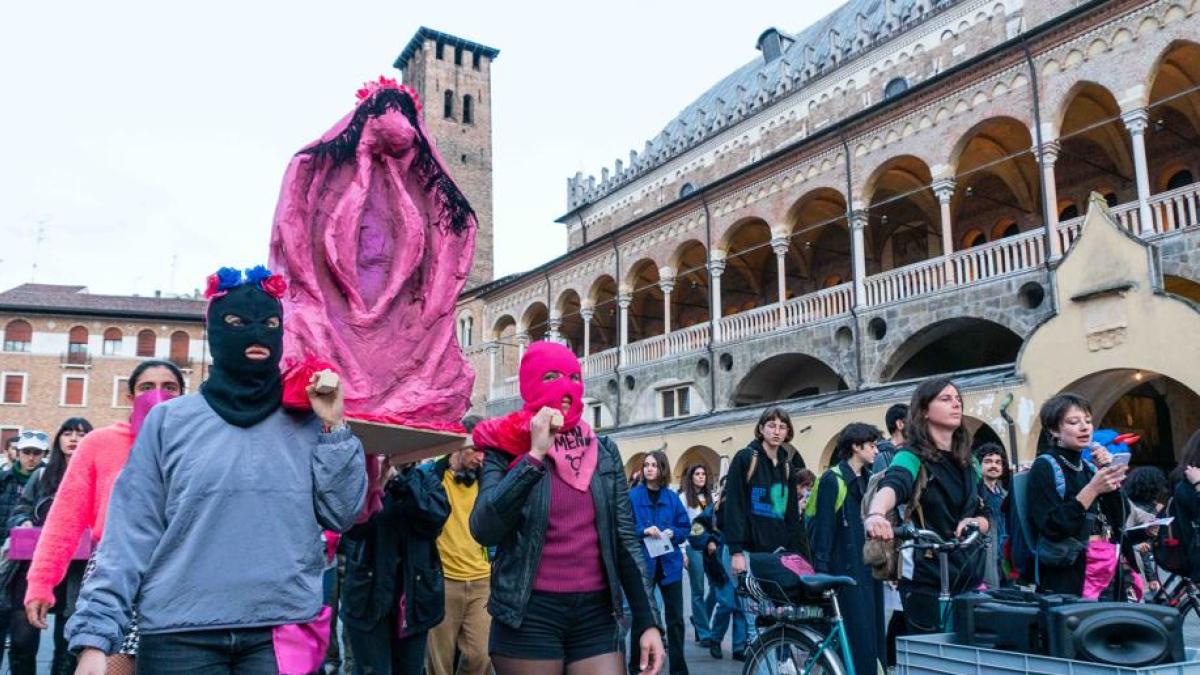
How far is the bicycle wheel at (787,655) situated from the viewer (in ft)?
15.5

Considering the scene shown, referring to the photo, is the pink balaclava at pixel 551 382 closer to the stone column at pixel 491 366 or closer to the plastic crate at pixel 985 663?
the plastic crate at pixel 985 663

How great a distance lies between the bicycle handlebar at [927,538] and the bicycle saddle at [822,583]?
82 centimetres

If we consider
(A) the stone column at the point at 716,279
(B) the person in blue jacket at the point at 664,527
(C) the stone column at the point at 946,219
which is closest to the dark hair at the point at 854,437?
(B) the person in blue jacket at the point at 664,527

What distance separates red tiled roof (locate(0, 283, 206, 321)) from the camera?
50.2 meters

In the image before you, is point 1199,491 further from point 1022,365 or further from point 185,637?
point 1022,365

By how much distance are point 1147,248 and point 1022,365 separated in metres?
2.77

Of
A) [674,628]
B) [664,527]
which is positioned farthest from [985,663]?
[664,527]

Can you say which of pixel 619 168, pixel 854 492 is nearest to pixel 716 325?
pixel 619 168

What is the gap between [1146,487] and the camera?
29.1 ft

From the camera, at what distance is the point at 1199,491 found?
631cm

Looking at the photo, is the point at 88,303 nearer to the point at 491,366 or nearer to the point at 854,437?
the point at 491,366

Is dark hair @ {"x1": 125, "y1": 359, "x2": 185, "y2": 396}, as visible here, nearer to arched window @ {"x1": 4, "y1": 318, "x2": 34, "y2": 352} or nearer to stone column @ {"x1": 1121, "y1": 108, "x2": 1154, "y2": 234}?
stone column @ {"x1": 1121, "y1": 108, "x2": 1154, "y2": 234}

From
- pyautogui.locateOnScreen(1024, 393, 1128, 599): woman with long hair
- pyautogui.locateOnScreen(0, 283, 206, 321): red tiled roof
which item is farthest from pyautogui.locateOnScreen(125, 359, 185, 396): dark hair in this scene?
pyautogui.locateOnScreen(0, 283, 206, 321): red tiled roof

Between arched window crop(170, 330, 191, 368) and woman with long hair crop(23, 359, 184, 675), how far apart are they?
172 feet
